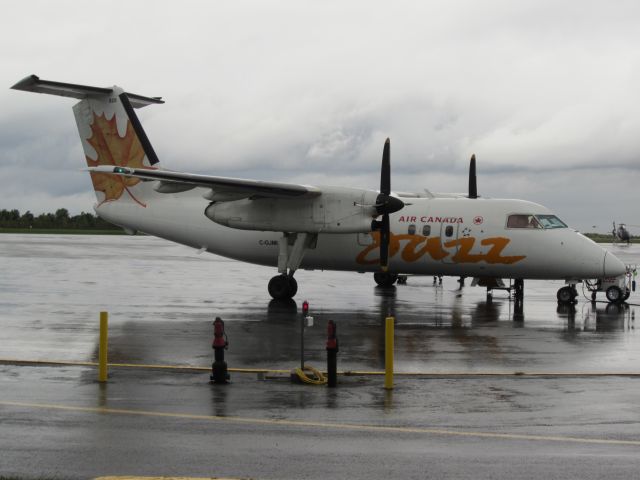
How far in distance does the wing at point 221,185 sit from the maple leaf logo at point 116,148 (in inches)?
129

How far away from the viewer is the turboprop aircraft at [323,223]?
26.0 meters

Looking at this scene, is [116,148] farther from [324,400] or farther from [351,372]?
[324,400]

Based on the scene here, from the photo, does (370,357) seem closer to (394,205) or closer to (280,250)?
(394,205)

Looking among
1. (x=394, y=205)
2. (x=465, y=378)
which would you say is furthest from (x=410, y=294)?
(x=465, y=378)

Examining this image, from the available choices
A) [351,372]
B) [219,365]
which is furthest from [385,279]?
[219,365]

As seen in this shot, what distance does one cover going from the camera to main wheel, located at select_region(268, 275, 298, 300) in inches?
1076

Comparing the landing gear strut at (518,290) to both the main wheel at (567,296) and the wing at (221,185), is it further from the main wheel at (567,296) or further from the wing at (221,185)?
the wing at (221,185)

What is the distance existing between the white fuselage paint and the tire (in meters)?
1.81

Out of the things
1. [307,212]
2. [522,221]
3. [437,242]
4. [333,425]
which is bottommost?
[333,425]

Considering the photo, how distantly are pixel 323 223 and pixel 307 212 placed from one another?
59 cm

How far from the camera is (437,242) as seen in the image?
26.9 meters

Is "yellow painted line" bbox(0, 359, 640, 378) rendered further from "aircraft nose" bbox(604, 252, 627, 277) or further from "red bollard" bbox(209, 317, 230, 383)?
"aircraft nose" bbox(604, 252, 627, 277)

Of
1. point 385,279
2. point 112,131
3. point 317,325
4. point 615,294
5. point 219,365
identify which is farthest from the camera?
point 385,279

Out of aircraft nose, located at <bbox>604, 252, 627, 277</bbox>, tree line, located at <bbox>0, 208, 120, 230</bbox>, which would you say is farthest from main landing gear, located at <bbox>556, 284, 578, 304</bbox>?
tree line, located at <bbox>0, 208, 120, 230</bbox>
